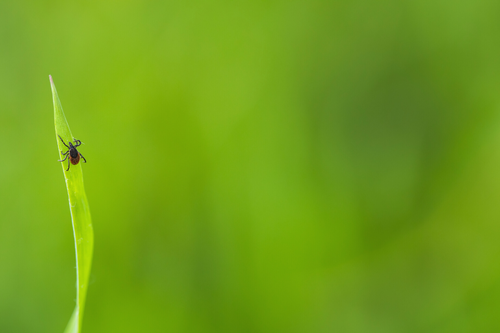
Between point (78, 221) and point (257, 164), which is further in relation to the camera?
point (257, 164)

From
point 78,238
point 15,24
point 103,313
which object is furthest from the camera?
point 15,24

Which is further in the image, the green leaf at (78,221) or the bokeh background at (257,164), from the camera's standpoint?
the bokeh background at (257,164)

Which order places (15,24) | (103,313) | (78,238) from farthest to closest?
(15,24)
(103,313)
(78,238)

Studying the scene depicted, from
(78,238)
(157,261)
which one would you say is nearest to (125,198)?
(157,261)

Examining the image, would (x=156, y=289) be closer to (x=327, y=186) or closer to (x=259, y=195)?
(x=259, y=195)

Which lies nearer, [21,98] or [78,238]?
[78,238]

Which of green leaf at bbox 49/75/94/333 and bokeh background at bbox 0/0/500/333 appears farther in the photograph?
bokeh background at bbox 0/0/500/333

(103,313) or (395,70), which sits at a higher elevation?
(395,70)

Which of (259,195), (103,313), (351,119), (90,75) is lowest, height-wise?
(103,313)
